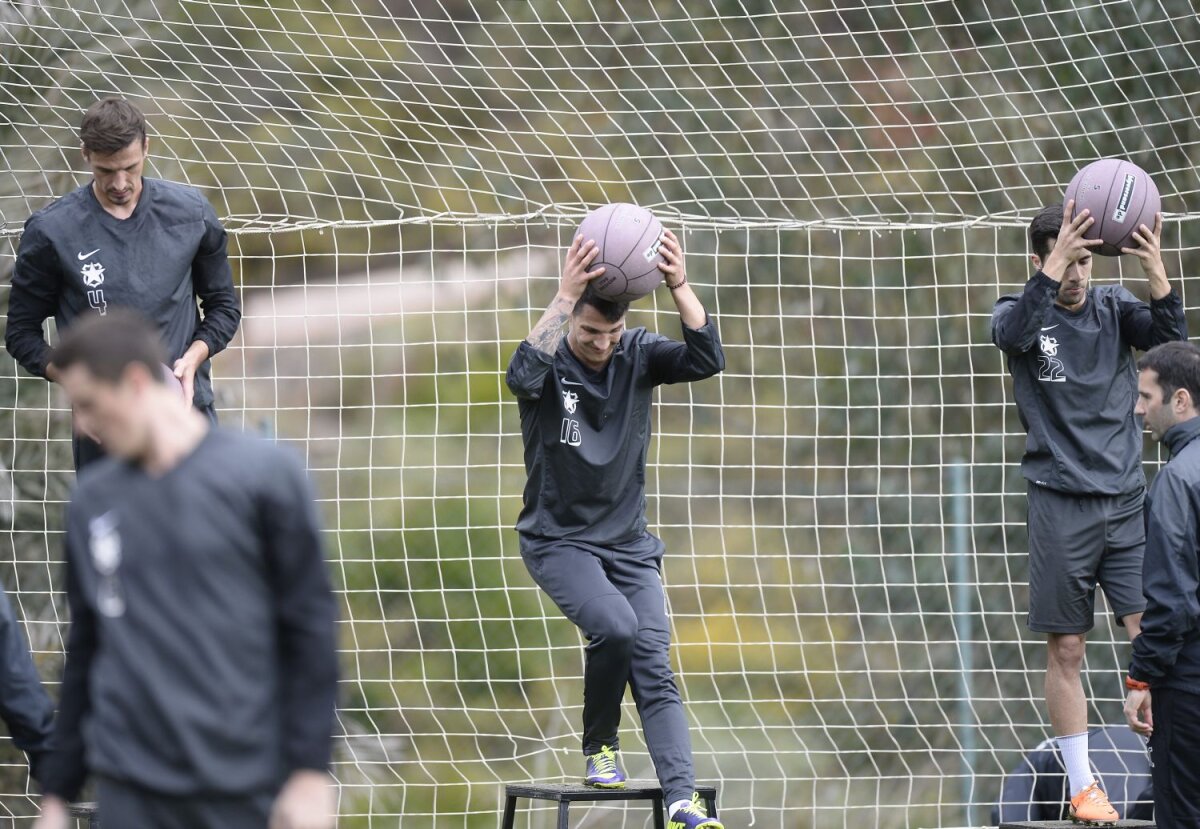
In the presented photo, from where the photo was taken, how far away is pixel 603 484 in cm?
553

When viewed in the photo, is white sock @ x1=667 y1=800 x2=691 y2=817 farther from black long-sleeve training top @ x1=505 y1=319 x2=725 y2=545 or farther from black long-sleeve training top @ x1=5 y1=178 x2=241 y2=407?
black long-sleeve training top @ x1=5 y1=178 x2=241 y2=407

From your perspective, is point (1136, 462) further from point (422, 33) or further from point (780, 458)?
point (422, 33)

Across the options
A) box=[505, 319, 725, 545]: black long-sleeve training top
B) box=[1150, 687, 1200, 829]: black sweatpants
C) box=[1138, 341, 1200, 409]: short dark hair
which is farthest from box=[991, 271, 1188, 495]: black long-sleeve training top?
box=[505, 319, 725, 545]: black long-sleeve training top

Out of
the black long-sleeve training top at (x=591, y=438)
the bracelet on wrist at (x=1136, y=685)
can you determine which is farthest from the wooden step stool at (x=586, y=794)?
the bracelet on wrist at (x=1136, y=685)

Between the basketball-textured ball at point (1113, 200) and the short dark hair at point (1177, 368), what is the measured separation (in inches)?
25.9

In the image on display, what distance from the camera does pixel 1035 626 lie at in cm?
583

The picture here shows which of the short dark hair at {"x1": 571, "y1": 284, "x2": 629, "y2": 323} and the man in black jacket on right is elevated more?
the short dark hair at {"x1": 571, "y1": 284, "x2": 629, "y2": 323}

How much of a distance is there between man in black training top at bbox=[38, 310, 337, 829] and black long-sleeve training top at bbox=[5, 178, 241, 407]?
2.41 metres

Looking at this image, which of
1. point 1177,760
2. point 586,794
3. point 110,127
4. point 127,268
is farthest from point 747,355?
point 110,127

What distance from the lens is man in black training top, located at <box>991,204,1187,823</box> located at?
5734 mm

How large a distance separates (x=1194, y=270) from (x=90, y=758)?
28.3 ft

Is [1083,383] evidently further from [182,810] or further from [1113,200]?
[182,810]

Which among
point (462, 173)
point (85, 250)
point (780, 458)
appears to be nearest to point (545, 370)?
point (85, 250)

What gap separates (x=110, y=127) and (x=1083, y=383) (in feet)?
11.2
